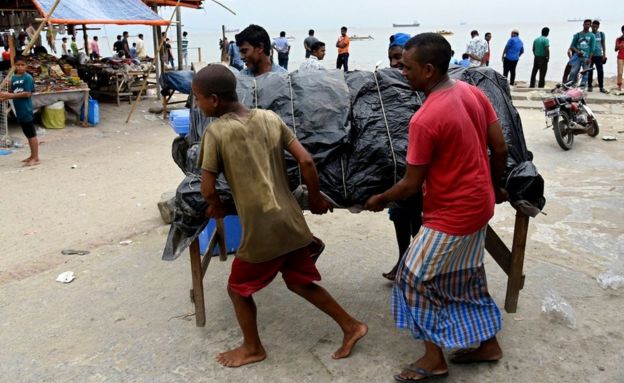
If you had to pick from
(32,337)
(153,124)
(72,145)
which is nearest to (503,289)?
(32,337)

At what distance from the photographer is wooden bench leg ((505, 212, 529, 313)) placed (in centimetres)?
279

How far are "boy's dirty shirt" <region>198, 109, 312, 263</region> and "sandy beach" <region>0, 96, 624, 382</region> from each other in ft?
2.29

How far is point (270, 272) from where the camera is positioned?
259 centimetres

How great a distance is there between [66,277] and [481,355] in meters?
2.87

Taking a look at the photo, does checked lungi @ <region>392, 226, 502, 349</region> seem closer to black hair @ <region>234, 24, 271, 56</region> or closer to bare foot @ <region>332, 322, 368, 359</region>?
bare foot @ <region>332, 322, 368, 359</region>

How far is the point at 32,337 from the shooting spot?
9.95ft

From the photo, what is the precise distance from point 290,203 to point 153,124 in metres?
8.59

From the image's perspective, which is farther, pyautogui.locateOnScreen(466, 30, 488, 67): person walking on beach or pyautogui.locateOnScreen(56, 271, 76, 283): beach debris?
pyautogui.locateOnScreen(466, 30, 488, 67): person walking on beach

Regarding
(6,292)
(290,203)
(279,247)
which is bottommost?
(6,292)

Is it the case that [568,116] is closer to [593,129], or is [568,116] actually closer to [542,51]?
[593,129]

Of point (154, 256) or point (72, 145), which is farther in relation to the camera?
point (72, 145)

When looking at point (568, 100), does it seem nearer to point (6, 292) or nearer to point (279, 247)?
point (279, 247)

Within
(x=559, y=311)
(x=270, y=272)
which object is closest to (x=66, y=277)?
(x=270, y=272)

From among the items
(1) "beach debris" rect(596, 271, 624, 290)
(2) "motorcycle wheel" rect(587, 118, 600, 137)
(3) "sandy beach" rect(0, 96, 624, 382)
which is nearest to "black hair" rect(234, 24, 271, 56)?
(3) "sandy beach" rect(0, 96, 624, 382)
